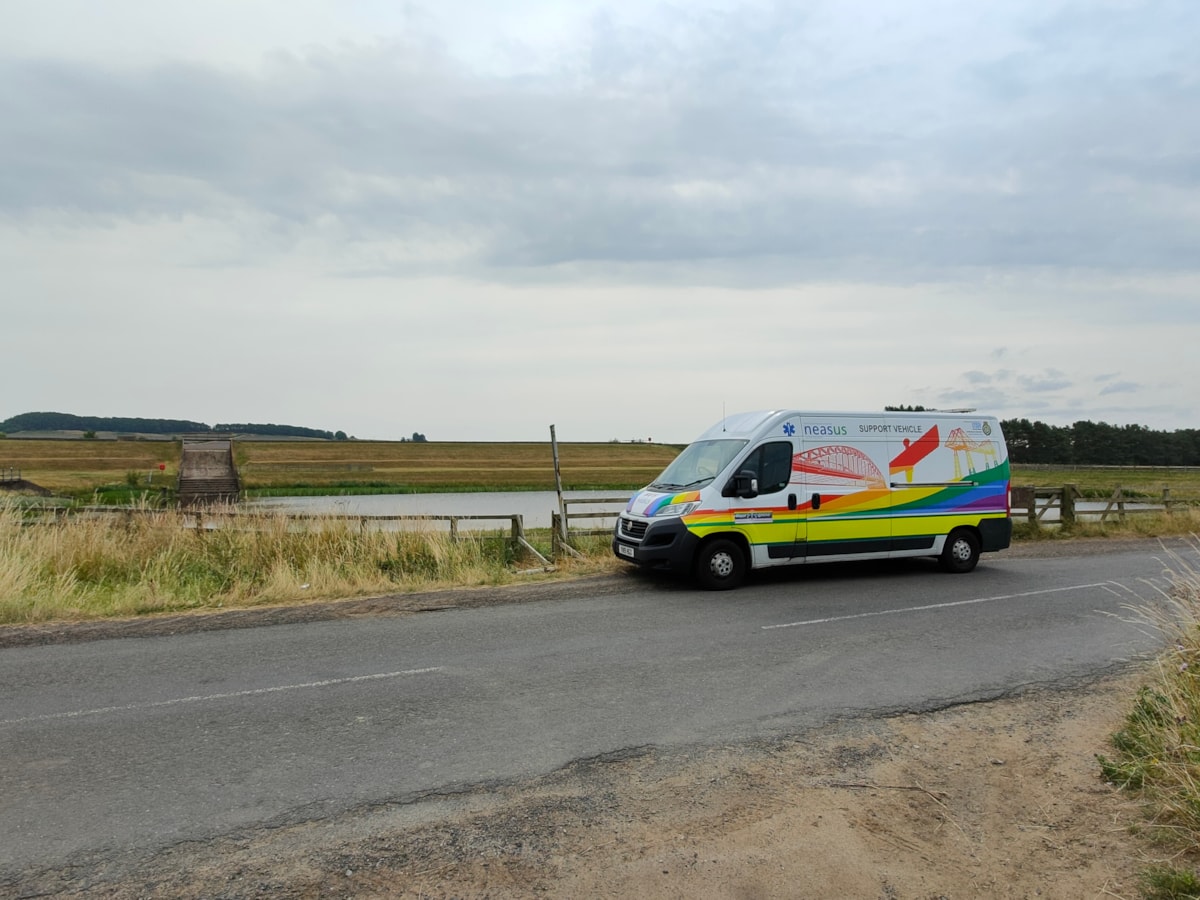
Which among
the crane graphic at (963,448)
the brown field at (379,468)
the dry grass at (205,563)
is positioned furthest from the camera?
the brown field at (379,468)

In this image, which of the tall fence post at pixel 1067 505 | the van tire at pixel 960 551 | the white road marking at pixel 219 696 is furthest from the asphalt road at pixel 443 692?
the tall fence post at pixel 1067 505

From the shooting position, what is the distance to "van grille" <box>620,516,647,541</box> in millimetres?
11422

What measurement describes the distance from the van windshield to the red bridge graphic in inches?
37.2

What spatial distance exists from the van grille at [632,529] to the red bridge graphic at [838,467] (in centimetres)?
229

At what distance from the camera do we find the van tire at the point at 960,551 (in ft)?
42.0

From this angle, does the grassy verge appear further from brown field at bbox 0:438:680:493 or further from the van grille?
brown field at bbox 0:438:680:493

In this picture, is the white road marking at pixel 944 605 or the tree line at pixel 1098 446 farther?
the tree line at pixel 1098 446

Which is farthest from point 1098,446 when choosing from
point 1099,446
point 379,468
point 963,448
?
point 963,448

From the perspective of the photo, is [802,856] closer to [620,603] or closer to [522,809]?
[522,809]

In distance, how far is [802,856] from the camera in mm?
3773

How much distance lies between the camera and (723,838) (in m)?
3.93

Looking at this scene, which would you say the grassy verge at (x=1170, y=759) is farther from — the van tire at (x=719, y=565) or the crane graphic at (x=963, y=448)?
the crane graphic at (x=963, y=448)

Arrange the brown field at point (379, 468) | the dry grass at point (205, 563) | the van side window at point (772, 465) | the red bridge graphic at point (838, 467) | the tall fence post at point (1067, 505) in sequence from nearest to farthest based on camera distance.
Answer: the dry grass at point (205, 563)
the van side window at point (772, 465)
the red bridge graphic at point (838, 467)
the tall fence post at point (1067, 505)
the brown field at point (379, 468)

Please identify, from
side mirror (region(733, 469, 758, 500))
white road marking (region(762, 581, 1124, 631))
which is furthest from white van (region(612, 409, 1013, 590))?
white road marking (region(762, 581, 1124, 631))
